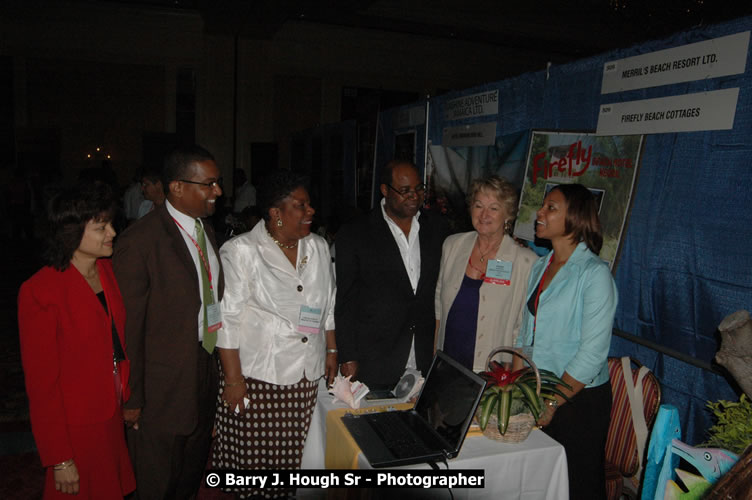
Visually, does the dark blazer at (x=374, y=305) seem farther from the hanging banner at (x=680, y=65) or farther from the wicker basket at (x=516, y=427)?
the hanging banner at (x=680, y=65)

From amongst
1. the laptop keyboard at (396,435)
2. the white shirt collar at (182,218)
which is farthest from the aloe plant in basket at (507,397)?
the white shirt collar at (182,218)

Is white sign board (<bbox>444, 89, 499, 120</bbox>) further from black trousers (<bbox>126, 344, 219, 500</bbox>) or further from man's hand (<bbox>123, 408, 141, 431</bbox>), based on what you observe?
man's hand (<bbox>123, 408, 141, 431</bbox>)

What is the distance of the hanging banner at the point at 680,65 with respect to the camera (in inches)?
84.5

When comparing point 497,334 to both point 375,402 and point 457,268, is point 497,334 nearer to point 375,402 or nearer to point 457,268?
point 457,268

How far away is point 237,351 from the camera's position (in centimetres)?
232

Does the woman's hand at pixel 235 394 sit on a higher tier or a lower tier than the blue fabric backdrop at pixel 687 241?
lower

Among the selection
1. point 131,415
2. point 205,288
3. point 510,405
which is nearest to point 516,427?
point 510,405

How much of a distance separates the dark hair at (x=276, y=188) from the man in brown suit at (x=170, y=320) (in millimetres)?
213

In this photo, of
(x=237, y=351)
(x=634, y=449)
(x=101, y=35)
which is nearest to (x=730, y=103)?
(x=634, y=449)

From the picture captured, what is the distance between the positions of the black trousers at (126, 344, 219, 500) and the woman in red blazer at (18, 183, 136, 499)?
0.42 feet

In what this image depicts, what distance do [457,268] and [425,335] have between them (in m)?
0.40

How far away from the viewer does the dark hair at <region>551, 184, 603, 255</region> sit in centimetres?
222

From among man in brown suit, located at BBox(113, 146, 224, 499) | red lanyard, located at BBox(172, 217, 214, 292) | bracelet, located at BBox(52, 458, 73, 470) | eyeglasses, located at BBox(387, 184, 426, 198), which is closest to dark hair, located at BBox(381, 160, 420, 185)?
eyeglasses, located at BBox(387, 184, 426, 198)

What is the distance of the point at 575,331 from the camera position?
2195 millimetres
